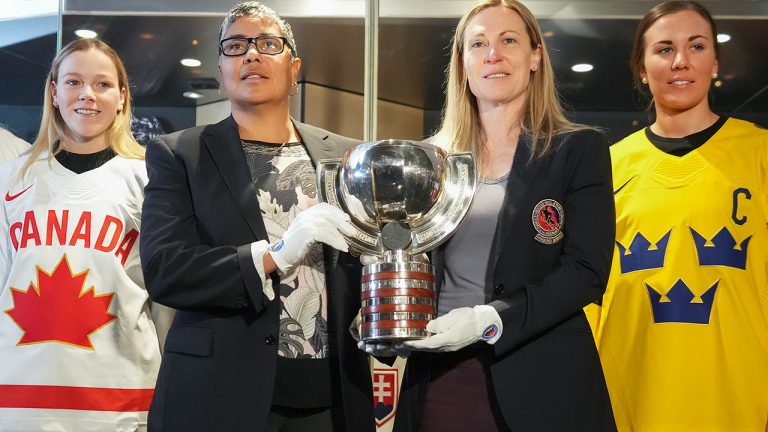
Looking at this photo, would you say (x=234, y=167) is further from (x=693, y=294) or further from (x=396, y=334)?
(x=693, y=294)

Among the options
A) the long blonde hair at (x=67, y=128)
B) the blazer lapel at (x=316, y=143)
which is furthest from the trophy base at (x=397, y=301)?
the long blonde hair at (x=67, y=128)

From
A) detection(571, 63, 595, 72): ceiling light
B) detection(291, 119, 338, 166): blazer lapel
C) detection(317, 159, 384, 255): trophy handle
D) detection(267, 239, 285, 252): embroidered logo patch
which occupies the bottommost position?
A: detection(267, 239, 285, 252): embroidered logo patch

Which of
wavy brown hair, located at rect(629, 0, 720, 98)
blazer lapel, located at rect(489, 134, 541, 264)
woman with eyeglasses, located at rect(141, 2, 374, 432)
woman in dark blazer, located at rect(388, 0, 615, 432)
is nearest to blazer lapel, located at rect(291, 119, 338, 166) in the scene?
woman with eyeglasses, located at rect(141, 2, 374, 432)

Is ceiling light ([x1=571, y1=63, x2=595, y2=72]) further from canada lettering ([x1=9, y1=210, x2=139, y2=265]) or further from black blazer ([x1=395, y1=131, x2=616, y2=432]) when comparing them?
canada lettering ([x1=9, y1=210, x2=139, y2=265])

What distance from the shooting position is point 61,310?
8.66ft

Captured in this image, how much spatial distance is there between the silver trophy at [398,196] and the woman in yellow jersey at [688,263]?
2.68ft

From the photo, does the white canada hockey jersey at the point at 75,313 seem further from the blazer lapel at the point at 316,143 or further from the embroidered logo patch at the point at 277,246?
the embroidered logo patch at the point at 277,246

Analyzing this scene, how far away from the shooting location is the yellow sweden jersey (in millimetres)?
2461

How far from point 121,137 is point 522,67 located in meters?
1.37

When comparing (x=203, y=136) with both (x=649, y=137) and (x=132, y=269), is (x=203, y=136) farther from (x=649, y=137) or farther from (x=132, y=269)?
(x=649, y=137)

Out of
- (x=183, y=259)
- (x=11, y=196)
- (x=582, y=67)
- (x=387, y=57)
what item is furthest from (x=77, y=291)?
(x=582, y=67)

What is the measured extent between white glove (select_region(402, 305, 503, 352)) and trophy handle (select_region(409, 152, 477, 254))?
19cm

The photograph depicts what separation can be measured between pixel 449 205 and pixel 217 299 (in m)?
0.55

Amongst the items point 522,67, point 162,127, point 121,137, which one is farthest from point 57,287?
point 522,67
